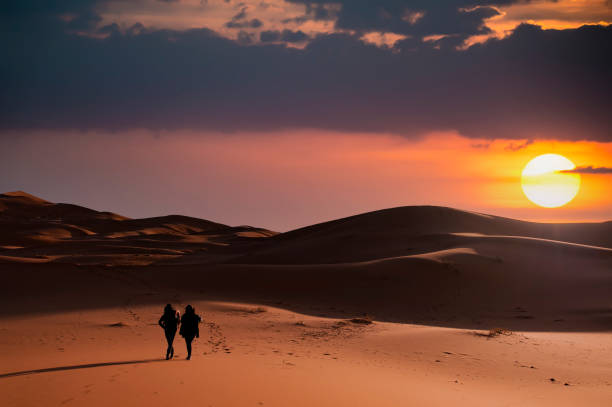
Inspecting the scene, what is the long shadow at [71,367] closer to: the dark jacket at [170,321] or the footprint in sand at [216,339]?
the dark jacket at [170,321]

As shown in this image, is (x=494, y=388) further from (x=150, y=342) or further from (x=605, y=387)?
(x=150, y=342)

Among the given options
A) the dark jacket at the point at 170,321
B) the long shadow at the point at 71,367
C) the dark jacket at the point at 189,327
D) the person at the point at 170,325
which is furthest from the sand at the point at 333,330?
the dark jacket at the point at 170,321

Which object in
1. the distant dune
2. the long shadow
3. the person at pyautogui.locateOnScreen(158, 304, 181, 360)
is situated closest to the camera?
the long shadow

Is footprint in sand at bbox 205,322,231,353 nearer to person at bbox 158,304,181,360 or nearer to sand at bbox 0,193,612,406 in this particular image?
sand at bbox 0,193,612,406

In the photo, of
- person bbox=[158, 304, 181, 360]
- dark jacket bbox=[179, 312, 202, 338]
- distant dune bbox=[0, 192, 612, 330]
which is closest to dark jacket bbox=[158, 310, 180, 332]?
person bbox=[158, 304, 181, 360]

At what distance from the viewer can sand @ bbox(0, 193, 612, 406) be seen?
9.62 meters

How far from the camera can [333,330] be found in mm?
18016

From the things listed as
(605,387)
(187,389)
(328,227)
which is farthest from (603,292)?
(328,227)

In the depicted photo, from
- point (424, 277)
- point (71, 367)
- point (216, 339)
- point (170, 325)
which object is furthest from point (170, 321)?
point (424, 277)

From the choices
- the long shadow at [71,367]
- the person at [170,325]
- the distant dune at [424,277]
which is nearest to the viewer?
the long shadow at [71,367]

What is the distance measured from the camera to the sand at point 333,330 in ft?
31.6

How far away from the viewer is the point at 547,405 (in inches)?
372

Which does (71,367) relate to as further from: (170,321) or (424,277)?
(424,277)

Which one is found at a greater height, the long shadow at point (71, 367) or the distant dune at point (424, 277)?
the distant dune at point (424, 277)
